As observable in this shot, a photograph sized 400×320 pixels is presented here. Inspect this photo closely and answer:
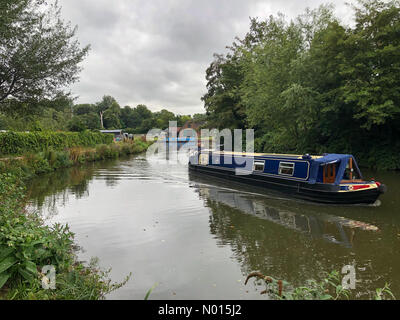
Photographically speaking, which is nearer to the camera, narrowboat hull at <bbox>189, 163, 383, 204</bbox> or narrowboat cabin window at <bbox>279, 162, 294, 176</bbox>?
narrowboat hull at <bbox>189, 163, 383, 204</bbox>

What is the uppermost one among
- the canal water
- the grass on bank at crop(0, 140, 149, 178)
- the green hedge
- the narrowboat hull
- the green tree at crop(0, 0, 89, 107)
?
the green tree at crop(0, 0, 89, 107)

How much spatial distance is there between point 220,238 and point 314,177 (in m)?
5.43

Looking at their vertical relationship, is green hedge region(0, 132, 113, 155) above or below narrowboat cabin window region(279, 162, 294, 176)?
above

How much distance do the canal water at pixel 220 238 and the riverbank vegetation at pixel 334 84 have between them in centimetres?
603

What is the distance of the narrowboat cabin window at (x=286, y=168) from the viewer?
38.5ft

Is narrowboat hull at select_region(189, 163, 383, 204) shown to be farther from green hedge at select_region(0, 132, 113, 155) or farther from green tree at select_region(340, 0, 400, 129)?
green hedge at select_region(0, 132, 113, 155)

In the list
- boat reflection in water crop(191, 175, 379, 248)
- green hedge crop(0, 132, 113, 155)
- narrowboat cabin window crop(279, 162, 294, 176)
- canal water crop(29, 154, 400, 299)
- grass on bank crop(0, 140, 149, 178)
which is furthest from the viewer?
green hedge crop(0, 132, 113, 155)

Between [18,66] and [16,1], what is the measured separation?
2.25 meters

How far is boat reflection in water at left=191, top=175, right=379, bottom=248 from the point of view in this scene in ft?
25.0

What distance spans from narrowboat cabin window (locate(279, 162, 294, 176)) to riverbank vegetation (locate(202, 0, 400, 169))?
6.99 meters

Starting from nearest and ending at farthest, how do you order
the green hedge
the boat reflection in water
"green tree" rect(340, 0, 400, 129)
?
the boat reflection in water → "green tree" rect(340, 0, 400, 129) → the green hedge

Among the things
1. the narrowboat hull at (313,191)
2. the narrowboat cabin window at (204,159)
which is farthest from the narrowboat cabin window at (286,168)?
the narrowboat cabin window at (204,159)

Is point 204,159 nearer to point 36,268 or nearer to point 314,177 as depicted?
point 314,177

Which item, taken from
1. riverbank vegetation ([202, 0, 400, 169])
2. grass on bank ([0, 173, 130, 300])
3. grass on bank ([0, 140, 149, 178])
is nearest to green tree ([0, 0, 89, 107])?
grass on bank ([0, 140, 149, 178])
